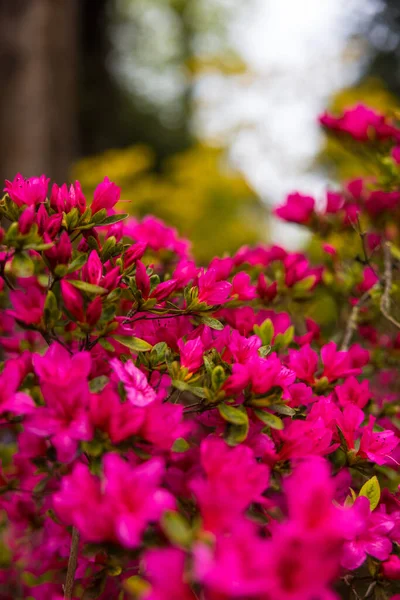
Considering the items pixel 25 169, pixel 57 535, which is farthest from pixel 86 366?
pixel 25 169

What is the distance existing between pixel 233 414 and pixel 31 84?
151 inches

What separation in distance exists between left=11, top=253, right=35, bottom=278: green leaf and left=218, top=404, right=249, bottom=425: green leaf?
0.32 m

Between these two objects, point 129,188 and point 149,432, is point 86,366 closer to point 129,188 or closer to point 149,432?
point 149,432

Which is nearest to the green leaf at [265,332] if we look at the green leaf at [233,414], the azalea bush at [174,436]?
the azalea bush at [174,436]

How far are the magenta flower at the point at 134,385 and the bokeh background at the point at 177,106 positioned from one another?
11.2ft

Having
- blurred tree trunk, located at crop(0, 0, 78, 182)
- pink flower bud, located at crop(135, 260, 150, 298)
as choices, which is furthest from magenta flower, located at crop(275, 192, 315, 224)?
blurred tree trunk, located at crop(0, 0, 78, 182)

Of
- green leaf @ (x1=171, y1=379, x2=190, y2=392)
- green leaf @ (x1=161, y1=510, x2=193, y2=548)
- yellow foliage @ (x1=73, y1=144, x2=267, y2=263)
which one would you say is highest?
green leaf @ (x1=161, y1=510, x2=193, y2=548)

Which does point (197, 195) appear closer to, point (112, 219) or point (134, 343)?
point (112, 219)

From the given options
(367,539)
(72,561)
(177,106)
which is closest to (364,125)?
(367,539)

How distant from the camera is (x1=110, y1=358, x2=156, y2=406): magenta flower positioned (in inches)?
26.7

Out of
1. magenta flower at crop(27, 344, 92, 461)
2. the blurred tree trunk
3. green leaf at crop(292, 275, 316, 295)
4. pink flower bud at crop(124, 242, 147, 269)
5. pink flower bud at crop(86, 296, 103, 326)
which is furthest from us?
the blurred tree trunk

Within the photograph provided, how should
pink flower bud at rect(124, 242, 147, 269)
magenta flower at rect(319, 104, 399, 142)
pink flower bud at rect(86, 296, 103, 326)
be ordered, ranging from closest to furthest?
pink flower bud at rect(86, 296, 103, 326), pink flower bud at rect(124, 242, 147, 269), magenta flower at rect(319, 104, 399, 142)

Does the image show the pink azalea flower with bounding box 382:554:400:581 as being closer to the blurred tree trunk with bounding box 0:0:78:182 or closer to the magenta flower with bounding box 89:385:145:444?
the magenta flower with bounding box 89:385:145:444

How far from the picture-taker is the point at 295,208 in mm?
1464
